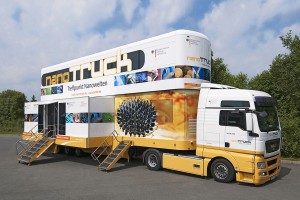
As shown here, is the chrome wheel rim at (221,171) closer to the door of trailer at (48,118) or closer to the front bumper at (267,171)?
the front bumper at (267,171)

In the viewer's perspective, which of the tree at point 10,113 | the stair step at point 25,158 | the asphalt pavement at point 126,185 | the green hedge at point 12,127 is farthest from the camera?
the tree at point 10,113

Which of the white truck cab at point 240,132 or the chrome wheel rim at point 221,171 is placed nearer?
the white truck cab at point 240,132

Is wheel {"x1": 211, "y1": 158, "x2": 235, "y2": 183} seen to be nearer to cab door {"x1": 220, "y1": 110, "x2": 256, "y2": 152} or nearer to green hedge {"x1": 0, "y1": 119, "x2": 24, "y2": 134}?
cab door {"x1": 220, "y1": 110, "x2": 256, "y2": 152}

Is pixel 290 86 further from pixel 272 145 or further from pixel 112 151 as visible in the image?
pixel 112 151

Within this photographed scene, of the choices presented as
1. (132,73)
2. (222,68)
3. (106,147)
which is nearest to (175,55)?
(132,73)

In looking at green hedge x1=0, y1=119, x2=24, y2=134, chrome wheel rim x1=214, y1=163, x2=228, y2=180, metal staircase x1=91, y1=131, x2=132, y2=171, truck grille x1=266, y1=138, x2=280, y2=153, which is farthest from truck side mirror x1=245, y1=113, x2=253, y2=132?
green hedge x1=0, y1=119, x2=24, y2=134

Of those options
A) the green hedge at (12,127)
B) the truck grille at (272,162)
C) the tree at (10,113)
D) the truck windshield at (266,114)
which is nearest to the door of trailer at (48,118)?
the truck windshield at (266,114)

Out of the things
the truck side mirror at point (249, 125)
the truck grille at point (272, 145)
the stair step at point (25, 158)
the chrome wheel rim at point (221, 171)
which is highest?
the truck side mirror at point (249, 125)

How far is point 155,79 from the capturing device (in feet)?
39.8

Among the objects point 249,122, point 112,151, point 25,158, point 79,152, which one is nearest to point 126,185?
point 112,151

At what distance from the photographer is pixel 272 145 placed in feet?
32.0

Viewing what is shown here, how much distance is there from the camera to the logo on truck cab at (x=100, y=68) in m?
13.0

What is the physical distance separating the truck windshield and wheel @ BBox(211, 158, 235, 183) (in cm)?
152

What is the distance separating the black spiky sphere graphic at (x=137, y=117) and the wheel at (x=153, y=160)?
0.85 meters
